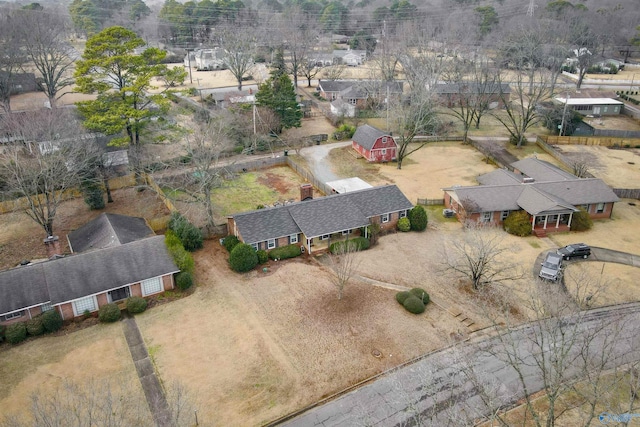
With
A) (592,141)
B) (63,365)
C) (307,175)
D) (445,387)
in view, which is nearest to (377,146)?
(307,175)

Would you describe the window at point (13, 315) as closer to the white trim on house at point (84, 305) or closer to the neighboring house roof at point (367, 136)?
the white trim on house at point (84, 305)

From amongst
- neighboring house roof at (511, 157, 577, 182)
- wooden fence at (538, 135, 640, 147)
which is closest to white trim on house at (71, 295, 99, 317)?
neighboring house roof at (511, 157, 577, 182)

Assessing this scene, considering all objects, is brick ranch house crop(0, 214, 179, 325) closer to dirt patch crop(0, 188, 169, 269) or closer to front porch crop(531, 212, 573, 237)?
dirt patch crop(0, 188, 169, 269)

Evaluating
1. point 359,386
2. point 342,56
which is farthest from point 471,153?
point 342,56

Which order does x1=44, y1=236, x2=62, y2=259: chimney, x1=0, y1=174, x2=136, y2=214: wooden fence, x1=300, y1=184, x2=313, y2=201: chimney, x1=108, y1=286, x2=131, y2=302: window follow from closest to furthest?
x1=108, y1=286, x2=131, y2=302: window
x1=44, y1=236, x2=62, y2=259: chimney
x1=300, y1=184, x2=313, y2=201: chimney
x1=0, y1=174, x2=136, y2=214: wooden fence

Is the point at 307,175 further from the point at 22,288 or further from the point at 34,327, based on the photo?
the point at 34,327
